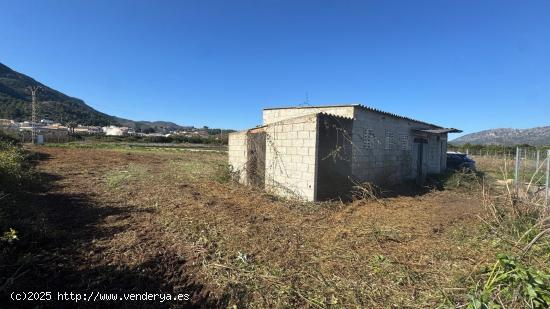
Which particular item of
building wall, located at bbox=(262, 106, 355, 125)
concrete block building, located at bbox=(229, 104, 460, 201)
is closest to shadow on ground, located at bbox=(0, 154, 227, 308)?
concrete block building, located at bbox=(229, 104, 460, 201)

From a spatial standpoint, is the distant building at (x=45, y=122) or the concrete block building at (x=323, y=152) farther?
the distant building at (x=45, y=122)

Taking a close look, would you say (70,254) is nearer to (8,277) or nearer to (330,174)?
(8,277)

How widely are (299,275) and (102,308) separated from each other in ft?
7.61

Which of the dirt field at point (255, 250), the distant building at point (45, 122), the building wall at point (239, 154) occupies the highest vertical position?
the distant building at point (45, 122)

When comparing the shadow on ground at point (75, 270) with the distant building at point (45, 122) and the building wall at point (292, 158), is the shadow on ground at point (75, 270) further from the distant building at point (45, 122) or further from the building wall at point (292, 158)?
the distant building at point (45, 122)

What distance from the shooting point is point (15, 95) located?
9738cm

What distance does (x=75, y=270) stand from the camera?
3680 millimetres

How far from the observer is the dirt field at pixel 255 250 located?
11.0 feet

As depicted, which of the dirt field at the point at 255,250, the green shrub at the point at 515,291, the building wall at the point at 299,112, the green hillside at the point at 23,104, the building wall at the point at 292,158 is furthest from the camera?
the green hillside at the point at 23,104

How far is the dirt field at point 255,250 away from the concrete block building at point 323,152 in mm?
887

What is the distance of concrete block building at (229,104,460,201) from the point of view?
26.5 feet

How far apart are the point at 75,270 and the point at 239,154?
308 inches

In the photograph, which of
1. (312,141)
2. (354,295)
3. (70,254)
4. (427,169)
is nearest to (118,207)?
(70,254)

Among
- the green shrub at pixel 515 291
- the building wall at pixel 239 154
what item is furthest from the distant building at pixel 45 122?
the green shrub at pixel 515 291
